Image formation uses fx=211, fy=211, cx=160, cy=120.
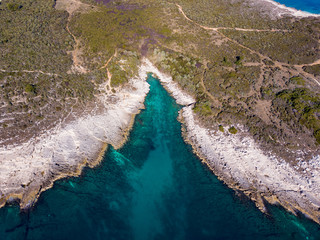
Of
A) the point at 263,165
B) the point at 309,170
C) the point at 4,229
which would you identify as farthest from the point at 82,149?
the point at 309,170

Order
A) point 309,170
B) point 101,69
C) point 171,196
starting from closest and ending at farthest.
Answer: point 171,196, point 309,170, point 101,69

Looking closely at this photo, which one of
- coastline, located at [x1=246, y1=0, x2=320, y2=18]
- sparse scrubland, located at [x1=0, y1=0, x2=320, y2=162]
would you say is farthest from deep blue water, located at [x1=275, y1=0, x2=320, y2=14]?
sparse scrubland, located at [x1=0, y1=0, x2=320, y2=162]

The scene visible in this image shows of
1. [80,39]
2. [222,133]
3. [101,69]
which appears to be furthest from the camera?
[80,39]

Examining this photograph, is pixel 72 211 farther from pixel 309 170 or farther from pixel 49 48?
pixel 49 48

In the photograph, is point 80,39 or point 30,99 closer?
point 30,99

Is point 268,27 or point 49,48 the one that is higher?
point 268,27

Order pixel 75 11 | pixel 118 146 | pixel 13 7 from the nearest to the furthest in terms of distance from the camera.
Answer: pixel 118 146, pixel 13 7, pixel 75 11

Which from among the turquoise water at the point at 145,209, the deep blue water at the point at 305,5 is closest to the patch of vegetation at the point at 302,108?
the turquoise water at the point at 145,209

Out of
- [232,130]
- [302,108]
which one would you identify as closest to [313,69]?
[302,108]

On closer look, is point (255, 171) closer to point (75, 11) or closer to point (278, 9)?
point (278, 9)
